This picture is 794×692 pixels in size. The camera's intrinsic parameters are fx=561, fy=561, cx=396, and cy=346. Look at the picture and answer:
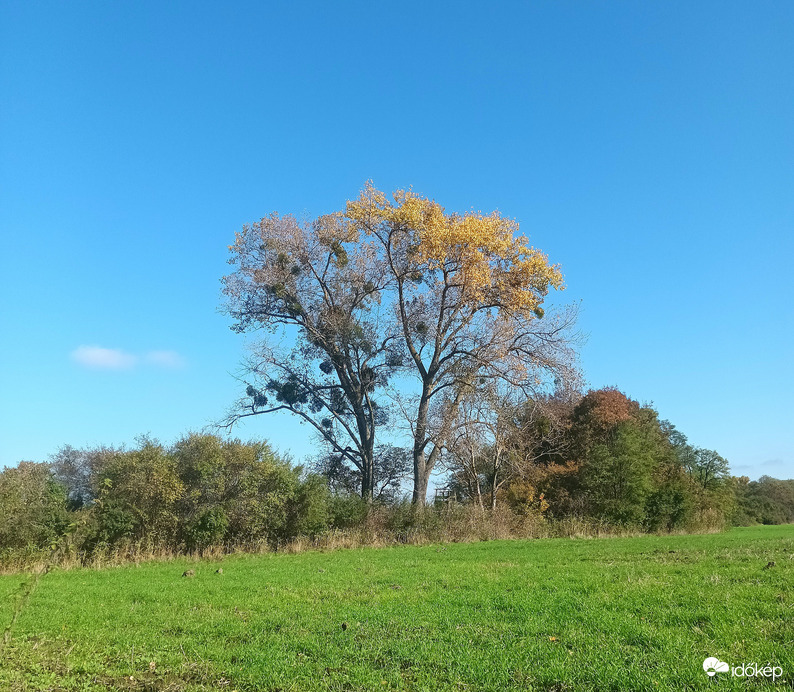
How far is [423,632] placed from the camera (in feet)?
21.8

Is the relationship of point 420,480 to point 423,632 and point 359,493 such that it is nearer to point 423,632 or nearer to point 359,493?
point 359,493

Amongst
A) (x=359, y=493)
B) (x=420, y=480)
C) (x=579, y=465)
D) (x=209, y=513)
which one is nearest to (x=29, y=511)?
(x=209, y=513)

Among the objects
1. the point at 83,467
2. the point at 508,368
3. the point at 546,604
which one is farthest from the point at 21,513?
the point at 83,467

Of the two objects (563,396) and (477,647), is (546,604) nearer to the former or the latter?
(477,647)

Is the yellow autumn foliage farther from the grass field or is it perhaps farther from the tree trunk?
the grass field

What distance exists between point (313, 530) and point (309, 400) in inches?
398

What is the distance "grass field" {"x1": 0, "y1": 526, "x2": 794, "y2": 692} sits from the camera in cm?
517

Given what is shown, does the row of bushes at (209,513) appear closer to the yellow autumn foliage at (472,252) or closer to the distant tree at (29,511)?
the distant tree at (29,511)

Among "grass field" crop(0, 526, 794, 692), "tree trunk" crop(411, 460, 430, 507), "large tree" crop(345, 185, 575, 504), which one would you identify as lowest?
"grass field" crop(0, 526, 794, 692)

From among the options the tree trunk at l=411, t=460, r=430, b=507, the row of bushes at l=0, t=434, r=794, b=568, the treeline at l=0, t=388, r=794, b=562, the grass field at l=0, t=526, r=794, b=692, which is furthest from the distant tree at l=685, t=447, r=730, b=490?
the grass field at l=0, t=526, r=794, b=692

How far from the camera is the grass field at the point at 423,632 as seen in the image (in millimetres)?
5172

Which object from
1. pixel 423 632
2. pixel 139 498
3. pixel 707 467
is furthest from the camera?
pixel 707 467

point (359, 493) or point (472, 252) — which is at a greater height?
point (472, 252)

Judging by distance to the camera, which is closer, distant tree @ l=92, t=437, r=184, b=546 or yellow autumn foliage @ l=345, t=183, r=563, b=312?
distant tree @ l=92, t=437, r=184, b=546
